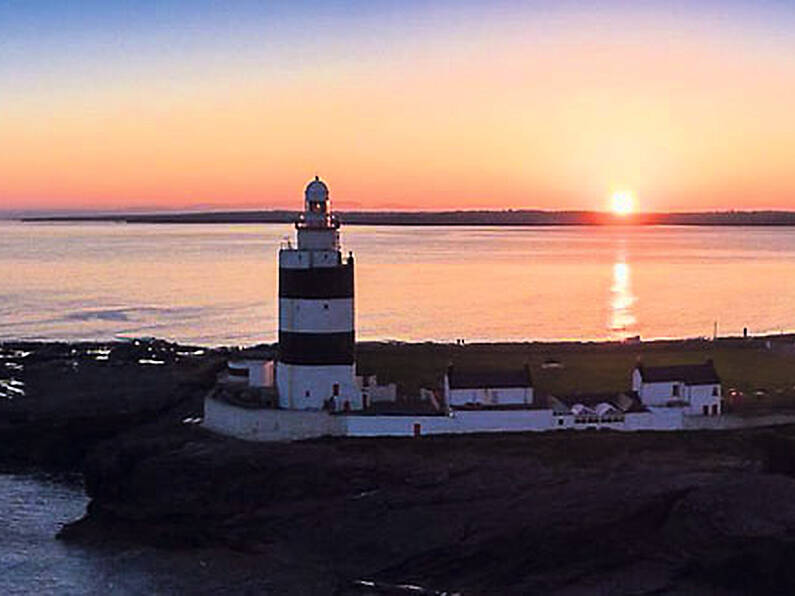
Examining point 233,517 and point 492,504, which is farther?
point 233,517

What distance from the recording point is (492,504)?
23609mm

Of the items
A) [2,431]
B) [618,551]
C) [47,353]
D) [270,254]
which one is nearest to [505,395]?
[618,551]

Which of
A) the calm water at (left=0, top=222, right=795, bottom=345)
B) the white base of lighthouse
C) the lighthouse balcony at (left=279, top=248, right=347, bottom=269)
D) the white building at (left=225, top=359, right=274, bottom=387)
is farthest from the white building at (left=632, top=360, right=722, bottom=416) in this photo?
the calm water at (left=0, top=222, right=795, bottom=345)

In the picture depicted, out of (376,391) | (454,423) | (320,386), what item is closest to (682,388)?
(454,423)

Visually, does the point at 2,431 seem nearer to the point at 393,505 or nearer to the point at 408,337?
the point at 393,505

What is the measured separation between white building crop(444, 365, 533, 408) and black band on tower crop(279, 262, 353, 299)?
3.55 m

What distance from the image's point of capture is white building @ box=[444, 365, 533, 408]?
2770cm

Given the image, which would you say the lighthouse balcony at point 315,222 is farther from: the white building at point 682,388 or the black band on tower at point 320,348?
the white building at point 682,388

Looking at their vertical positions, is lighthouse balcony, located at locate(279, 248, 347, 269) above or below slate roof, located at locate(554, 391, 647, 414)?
above

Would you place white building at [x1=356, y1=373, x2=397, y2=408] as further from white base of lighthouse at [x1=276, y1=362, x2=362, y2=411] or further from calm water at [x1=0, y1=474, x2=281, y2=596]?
calm water at [x1=0, y1=474, x2=281, y2=596]

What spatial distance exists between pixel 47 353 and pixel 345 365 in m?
25.9

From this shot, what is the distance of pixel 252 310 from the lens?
78.1 meters

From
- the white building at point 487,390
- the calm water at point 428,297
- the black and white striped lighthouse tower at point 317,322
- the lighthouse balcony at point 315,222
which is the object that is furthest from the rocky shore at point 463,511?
the calm water at point 428,297

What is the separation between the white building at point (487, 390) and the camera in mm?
27703
